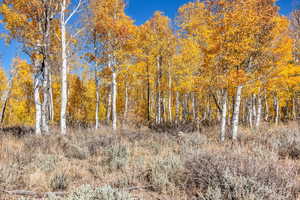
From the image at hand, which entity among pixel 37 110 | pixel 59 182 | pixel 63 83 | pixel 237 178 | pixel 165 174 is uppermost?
pixel 63 83

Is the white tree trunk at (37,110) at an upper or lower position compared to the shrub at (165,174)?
upper

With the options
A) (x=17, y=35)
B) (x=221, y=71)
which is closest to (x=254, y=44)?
(x=221, y=71)

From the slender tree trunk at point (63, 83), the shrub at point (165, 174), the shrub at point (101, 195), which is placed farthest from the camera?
the slender tree trunk at point (63, 83)

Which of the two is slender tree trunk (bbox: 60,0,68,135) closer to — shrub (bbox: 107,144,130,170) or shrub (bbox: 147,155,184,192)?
shrub (bbox: 107,144,130,170)

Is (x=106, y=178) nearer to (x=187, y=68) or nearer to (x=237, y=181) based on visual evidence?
(x=237, y=181)

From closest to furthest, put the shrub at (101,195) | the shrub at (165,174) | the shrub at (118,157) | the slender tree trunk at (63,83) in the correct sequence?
the shrub at (101,195) → the shrub at (165,174) → the shrub at (118,157) → the slender tree trunk at (63,83)

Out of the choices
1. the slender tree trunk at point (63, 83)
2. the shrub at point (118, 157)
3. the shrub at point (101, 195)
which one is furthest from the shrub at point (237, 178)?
the slender tree trunk at point (63, 83)

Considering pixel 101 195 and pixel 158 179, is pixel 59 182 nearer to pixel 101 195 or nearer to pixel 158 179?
pixel 101 195

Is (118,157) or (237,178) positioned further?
(118,157)

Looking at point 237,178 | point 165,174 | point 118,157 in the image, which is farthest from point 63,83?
point 237,178

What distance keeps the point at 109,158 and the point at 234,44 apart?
6.84m

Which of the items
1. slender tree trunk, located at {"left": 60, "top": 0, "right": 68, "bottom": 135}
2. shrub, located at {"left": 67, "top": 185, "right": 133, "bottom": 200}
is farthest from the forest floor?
slender tree trunk, located at {"left": 60, "top": 0, "right": 68, "bottom": 135}

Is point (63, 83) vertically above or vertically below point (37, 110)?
above

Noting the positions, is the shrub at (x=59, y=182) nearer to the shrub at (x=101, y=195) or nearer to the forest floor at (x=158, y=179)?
the forest floor at (x=158, y=179)
